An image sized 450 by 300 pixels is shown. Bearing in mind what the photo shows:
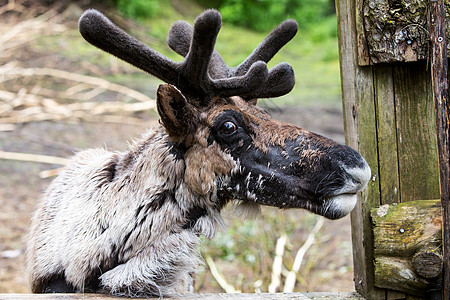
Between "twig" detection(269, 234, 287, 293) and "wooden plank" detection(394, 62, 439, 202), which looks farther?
"twig" detection(269, 234, 287, 293)

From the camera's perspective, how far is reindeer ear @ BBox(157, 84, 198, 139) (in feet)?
8.35

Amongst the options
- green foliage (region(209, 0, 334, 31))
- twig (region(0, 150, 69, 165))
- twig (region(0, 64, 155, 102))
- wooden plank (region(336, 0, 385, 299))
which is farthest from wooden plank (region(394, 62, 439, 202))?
twig (region(0, 64, 155, 102))

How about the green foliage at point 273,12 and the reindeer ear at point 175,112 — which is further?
the green foliage at point 273,12

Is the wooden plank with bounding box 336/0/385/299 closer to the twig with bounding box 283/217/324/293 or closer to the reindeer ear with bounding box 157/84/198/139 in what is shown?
the reindeer ear with bounding box 157/84/198/139

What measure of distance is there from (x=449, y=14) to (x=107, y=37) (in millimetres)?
1706

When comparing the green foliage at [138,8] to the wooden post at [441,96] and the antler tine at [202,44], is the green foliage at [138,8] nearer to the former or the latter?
the antler tine at [202,44]

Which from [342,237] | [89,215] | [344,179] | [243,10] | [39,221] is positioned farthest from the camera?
[243,10]

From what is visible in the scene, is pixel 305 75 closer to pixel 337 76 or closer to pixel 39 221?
pixel 337 76

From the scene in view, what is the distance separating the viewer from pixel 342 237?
678 centimetres

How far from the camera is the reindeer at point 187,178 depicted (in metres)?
2.55

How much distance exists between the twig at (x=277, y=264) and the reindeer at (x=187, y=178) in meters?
2.51

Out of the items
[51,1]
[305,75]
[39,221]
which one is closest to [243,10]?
[305,75]

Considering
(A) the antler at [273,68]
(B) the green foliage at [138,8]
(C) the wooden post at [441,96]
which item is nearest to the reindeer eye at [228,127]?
(A) the antler at [273,68]

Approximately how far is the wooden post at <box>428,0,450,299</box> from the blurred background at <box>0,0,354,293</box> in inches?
53.0
